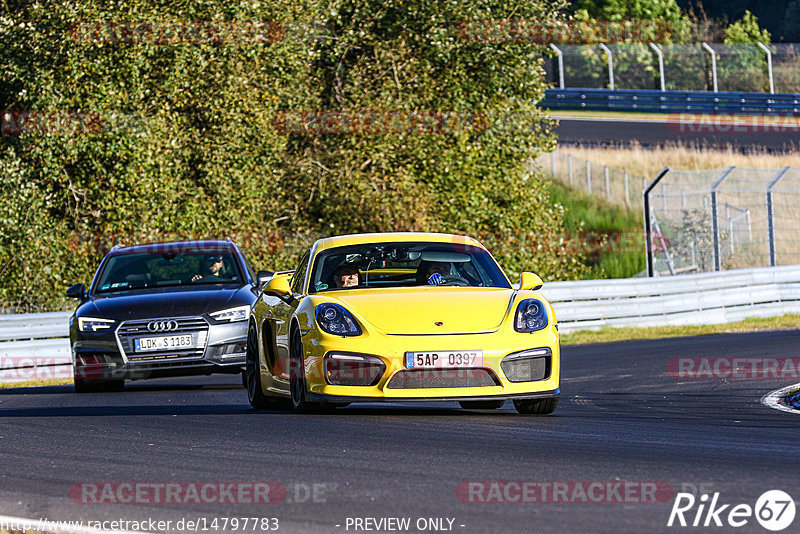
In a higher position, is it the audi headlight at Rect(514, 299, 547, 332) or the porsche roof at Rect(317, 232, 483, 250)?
the porsche roof at Rect(317, 232, 483, 250)

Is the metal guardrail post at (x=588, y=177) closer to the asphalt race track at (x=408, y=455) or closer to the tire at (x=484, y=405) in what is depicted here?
the asphalt race track at (x=408, y=455)

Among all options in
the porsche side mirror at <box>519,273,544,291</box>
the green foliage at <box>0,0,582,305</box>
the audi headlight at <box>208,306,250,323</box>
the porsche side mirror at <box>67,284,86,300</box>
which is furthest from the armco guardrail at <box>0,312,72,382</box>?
the porsche side mirror at <box>519,273,544,291</box>

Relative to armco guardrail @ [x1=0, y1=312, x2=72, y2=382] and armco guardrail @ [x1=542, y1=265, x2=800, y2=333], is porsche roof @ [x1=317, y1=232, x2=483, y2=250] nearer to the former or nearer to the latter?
armco guardrail @ [x1=0, y1=312, x2=72, y2=382]

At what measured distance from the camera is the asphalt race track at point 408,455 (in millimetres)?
5895

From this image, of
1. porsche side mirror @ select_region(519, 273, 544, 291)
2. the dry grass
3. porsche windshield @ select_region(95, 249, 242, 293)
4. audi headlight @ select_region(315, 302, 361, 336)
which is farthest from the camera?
the dry grass

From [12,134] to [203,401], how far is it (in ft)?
42.9

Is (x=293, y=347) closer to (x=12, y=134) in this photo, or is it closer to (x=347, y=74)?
(x=12, y=134)

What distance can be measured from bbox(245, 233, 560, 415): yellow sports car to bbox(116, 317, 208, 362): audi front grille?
3335mm

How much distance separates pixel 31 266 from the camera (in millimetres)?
22859

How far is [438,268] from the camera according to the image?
10.1 m

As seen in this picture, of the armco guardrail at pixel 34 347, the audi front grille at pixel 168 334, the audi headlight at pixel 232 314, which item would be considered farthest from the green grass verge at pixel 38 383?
the audi headlight at pixel 232 314

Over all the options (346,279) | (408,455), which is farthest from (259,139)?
(408,455)

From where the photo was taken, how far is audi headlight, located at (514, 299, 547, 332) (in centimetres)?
922

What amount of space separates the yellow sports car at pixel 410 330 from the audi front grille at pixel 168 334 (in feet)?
10.9
